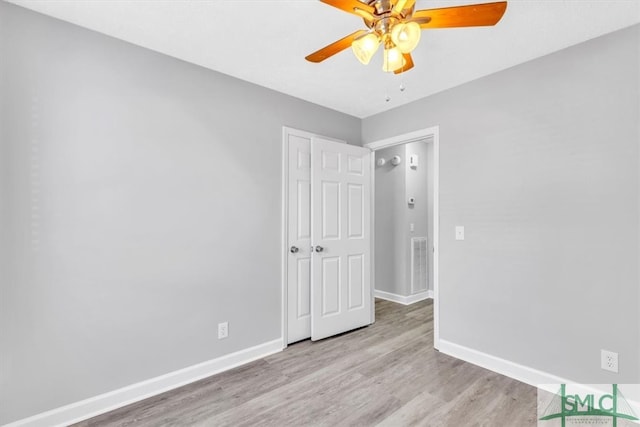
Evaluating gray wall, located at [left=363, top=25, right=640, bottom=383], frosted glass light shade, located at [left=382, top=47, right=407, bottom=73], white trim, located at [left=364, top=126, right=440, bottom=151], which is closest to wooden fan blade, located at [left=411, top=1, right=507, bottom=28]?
frosted glass light shade, located at [left=382, top=47, right=407, bottom=73]

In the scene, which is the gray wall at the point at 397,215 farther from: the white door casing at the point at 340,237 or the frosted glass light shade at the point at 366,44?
the frosted glass light shade at the point at 366,44

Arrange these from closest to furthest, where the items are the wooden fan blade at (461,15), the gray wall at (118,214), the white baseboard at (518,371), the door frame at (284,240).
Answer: the wooden fan blade at (461,15)
the gray wall at (118,214)
the white baseboard at (518,371)
the door frame at (284,240)

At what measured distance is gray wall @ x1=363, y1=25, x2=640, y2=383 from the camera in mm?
1926

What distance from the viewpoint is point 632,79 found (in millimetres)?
1887

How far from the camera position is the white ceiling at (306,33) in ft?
5.70

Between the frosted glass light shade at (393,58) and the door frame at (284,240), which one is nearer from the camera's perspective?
the frosted glass light shade at (393,58)

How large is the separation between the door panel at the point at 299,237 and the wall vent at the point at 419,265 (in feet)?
6.52

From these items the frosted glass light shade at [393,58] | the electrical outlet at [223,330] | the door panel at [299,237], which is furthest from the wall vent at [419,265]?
the frosted glass light shade at [393,58]

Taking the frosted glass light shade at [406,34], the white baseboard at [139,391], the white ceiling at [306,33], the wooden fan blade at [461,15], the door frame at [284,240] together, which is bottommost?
the white baseboard at [139,391]

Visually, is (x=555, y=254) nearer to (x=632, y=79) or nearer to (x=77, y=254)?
(x=632, y=79)

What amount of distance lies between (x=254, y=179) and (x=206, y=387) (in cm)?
167

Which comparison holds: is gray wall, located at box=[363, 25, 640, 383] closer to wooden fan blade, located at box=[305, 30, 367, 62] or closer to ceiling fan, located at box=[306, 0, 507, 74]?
ceiling fan, located at box=[306, 0, 507, 74]

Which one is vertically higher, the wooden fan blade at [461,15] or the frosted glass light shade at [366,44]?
the wooden fan blade at [461,15]

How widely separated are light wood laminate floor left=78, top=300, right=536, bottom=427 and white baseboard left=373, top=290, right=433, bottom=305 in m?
1.45
